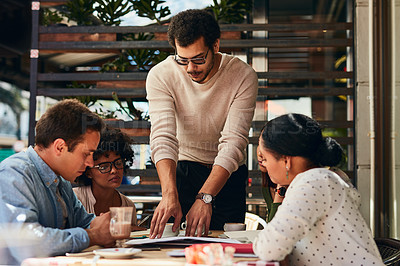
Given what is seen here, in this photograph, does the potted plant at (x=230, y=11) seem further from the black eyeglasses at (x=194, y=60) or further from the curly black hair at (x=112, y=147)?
the black eyeglasses at (x=194, y=60)

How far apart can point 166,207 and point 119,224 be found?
358 mm

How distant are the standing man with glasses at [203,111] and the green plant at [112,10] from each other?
6.03ft

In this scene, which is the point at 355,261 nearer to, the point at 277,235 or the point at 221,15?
the point at 277,235

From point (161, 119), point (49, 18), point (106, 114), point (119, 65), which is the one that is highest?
point (49, 18)

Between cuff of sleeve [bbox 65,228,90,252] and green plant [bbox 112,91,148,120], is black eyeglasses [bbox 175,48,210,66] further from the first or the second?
green plant [bbox 112,91,148,120]

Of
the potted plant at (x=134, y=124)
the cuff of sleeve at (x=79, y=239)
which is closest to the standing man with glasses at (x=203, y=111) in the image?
the cuff of sleeve at (x=79, y=239)

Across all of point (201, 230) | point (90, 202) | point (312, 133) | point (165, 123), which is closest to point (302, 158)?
point (312, 133)

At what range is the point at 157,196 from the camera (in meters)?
4.32

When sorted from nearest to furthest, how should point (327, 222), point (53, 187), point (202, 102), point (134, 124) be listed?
point (327, 222)
point (53, 187)
point (202, 102)
point (134, 124)

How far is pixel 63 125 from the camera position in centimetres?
170

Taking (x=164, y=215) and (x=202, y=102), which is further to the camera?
(x=202, y=102)

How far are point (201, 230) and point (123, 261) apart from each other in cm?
61

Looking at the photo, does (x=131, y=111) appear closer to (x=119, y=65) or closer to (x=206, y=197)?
(x=119, y=65)

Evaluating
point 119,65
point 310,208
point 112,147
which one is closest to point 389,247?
point 310,208
